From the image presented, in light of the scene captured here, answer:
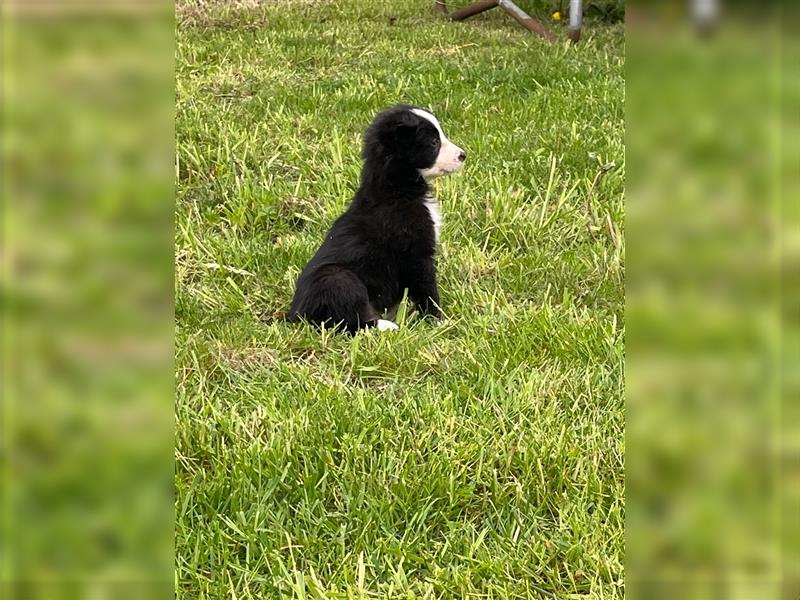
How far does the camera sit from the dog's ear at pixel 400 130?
12.3 ft

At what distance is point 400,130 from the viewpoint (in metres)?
3.76

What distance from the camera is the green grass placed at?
6.25ft

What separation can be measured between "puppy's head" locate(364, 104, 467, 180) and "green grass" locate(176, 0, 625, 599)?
1.65 feet

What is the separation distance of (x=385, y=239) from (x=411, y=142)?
0.49 meters

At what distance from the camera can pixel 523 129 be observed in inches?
210
